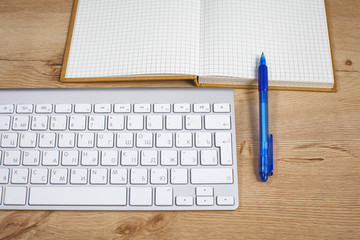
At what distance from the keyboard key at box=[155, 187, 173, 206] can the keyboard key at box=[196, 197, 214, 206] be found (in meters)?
0.05

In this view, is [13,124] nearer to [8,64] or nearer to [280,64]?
[8,64]

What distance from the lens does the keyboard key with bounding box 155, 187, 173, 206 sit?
1.51ft

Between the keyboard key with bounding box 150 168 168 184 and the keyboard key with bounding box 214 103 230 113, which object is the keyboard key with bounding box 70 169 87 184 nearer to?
the keyboard key with bounding box 150 168 168 184

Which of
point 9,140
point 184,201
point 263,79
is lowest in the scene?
point 184,201

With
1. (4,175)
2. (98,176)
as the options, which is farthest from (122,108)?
(4,175)

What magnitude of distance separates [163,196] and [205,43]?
294 millimetres

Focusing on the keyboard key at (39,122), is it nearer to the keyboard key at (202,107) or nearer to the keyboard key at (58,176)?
the keyboard key at (58,176)

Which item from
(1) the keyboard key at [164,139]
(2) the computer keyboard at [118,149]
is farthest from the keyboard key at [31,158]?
(1) the keyboard key at [164,139]

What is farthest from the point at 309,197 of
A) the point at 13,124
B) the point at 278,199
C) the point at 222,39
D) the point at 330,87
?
the point at 13,124

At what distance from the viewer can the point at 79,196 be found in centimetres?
47

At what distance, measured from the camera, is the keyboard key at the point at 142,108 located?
20.1 inches

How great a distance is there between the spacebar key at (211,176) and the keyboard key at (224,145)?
15 mm

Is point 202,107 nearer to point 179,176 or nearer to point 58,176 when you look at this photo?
point 179,176

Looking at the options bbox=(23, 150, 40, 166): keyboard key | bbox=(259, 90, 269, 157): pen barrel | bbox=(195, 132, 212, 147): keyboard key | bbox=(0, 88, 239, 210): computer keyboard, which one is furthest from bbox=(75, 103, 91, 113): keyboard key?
bbox=(259, 90, 269, 157): pen barrel
